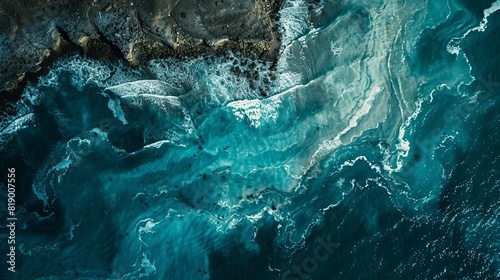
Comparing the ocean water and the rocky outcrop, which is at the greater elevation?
the rocky outcrop

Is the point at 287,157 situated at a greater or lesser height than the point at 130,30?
lesser

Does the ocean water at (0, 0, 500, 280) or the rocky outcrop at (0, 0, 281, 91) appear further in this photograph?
the ocean water at (0, 0, 500, 280)

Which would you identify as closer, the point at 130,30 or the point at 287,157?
the point at 130,30

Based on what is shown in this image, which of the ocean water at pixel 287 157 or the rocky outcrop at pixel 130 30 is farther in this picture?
the ocean water at pixel 287 157

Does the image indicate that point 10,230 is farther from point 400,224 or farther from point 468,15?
point 468,15

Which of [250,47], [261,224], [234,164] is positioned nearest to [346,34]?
[250,47]
